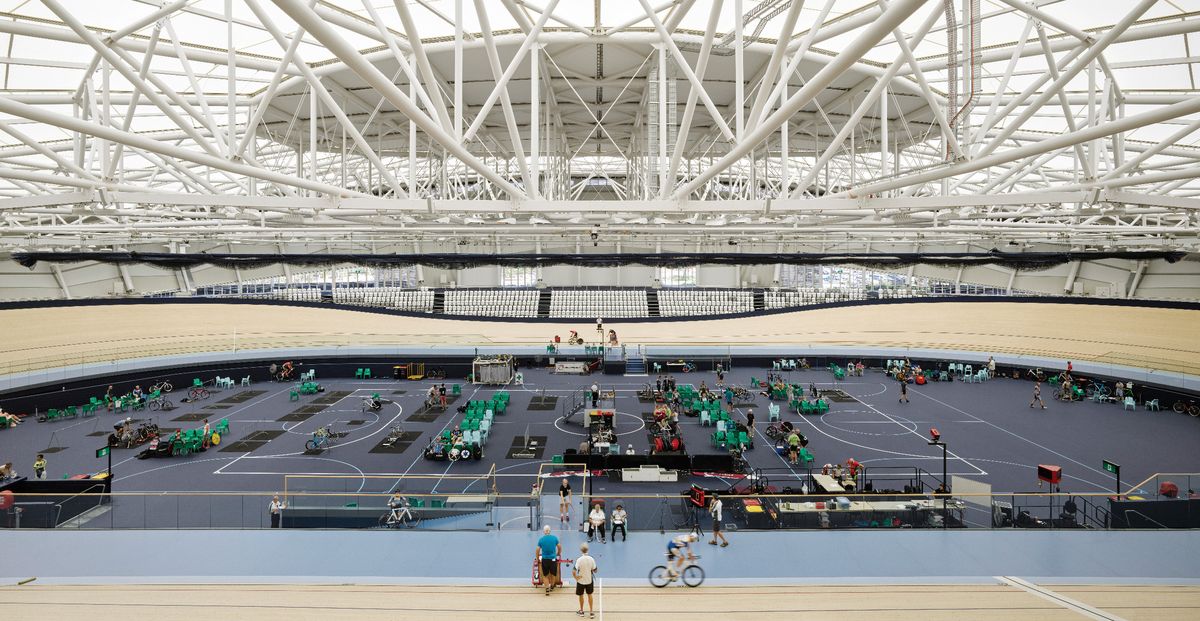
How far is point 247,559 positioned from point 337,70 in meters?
10.1

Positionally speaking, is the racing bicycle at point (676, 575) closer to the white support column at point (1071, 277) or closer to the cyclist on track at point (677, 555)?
the cyclist on track at point (677, 555)

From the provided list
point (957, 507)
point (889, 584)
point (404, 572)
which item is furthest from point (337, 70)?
point (957, 507)

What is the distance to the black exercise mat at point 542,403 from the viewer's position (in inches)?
931

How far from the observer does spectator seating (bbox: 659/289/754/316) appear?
159 ft

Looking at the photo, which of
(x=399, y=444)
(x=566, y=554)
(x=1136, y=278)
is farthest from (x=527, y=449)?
(x=1136, y=278)

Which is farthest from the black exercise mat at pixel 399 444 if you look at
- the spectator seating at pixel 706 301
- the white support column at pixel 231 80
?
the spectator seating at pixel 706 301

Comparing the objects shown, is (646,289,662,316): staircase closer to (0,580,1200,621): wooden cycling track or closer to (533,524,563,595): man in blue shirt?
(0,580,1200,621): wooden cycling track

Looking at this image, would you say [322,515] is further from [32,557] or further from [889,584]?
[889,584]

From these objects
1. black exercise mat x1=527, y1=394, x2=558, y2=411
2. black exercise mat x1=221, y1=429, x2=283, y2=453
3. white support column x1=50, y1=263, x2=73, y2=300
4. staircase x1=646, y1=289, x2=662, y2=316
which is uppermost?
white support column x1=50, y1=263, x2=73, y2=300

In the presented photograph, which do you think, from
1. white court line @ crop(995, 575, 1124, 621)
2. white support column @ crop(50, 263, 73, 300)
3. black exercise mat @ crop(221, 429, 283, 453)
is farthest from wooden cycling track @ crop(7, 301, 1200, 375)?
white court line @ crop(995, 575, 1124, 621)

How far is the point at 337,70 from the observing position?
11852 millimetres

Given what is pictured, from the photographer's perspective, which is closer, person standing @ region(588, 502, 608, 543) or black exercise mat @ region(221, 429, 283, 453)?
person standing @ region(588, 502, 608, 543)

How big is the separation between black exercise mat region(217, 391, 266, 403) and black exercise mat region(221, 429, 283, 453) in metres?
6.47

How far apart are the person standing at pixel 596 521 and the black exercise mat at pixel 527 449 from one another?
712cm
